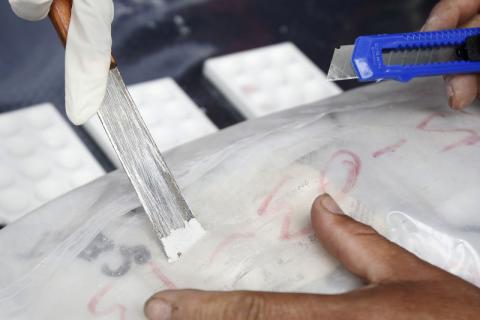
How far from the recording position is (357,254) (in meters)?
0.57

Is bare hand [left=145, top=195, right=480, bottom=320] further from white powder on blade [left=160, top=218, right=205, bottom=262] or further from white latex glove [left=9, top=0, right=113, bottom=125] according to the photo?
white latex glove [left=9, top=0, right=113, bottom=125]

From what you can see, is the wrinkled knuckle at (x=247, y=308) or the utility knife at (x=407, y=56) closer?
the wrinkled knuckle at (x=247, y=308)

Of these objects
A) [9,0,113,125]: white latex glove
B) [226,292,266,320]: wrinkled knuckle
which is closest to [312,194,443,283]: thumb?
[226,292,266,320]: wrinkled knuckle

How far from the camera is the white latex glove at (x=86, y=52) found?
0.61 meters

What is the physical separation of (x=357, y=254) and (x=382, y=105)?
0.30 metres

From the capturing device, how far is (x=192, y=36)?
1.23 metres

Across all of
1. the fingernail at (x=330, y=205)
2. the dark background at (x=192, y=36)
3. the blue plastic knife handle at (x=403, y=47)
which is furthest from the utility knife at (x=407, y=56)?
the dark background at (x=192, y=36)

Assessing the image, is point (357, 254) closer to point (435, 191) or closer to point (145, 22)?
point (435, 191)

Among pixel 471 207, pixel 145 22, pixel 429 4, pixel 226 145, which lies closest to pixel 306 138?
pixel 226 145

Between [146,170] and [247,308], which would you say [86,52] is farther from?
[247,308]

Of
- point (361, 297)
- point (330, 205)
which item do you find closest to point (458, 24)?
point (330, 205)

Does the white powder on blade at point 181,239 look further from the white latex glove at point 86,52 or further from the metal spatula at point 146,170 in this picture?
the white latex glove at point 86,52

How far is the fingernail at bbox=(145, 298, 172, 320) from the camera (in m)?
0.53

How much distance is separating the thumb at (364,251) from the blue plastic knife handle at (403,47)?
163 mm
